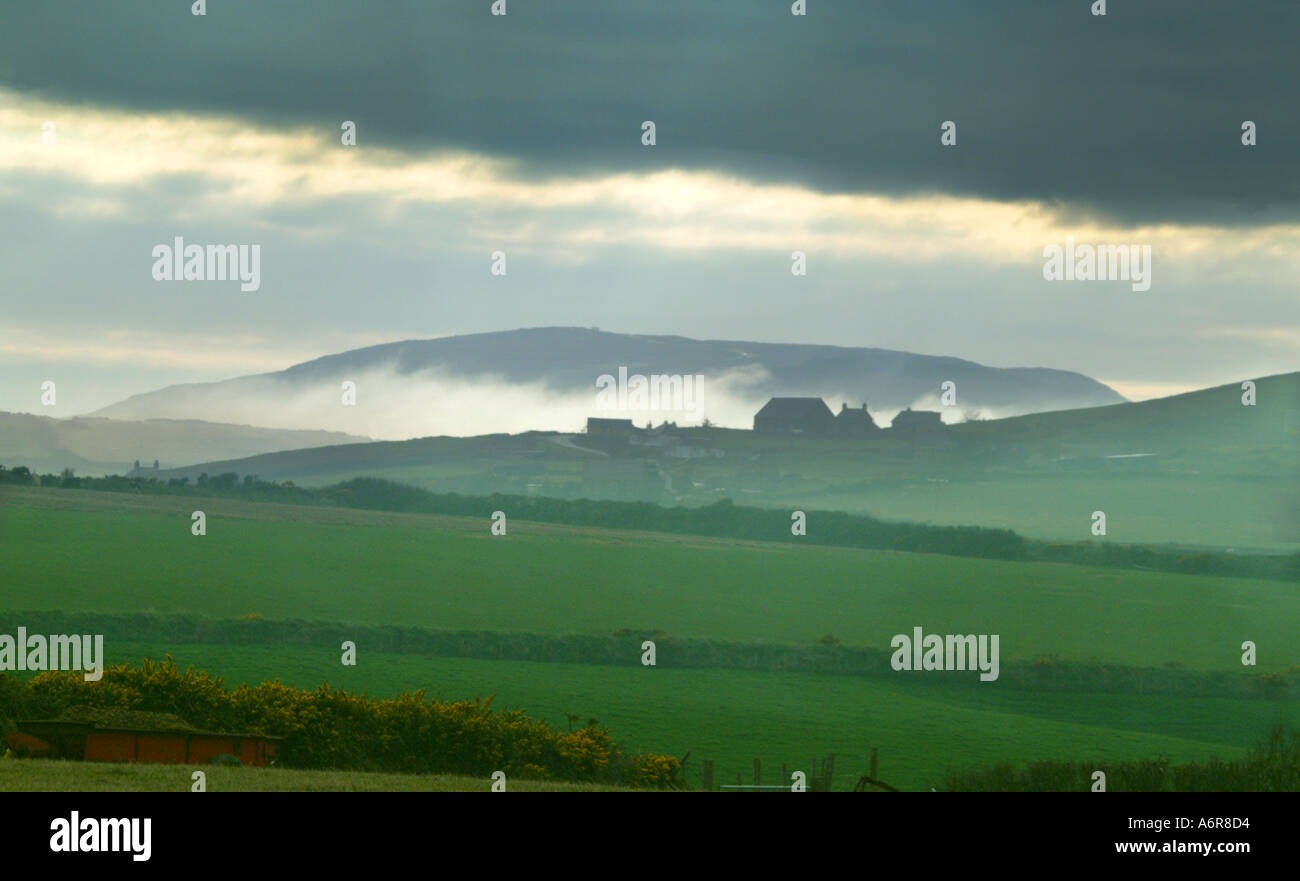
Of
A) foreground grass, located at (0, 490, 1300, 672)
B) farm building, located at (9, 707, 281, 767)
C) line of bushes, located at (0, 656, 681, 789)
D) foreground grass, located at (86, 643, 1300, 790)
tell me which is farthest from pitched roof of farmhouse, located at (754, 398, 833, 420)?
farm building, located at (9, 707, 281, 767)

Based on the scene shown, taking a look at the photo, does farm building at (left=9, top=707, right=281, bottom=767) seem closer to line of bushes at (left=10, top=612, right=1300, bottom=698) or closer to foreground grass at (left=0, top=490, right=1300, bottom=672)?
line of bushes at (left=10, top=612, right=1300, bottom=698)

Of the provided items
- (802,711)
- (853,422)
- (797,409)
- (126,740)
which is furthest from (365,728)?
(797,409)

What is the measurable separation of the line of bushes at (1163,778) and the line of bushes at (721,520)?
69.2 m

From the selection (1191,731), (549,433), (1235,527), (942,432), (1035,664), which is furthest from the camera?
(942,432)

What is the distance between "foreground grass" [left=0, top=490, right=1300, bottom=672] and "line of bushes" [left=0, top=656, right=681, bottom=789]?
1674 inches

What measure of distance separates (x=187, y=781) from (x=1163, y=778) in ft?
84.7

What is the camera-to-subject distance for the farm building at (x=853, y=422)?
518 ft

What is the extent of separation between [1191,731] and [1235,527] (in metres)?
65.8

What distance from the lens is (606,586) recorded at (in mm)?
105250

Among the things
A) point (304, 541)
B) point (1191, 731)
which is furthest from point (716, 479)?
point (1191, 731)

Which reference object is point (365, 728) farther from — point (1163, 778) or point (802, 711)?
point (802, 711)

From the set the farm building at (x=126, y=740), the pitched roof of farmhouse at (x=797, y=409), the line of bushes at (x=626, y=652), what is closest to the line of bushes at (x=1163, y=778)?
the farm building at (x=126, y=740)

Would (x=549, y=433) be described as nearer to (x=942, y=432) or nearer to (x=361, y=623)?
(x=942, y=432)
